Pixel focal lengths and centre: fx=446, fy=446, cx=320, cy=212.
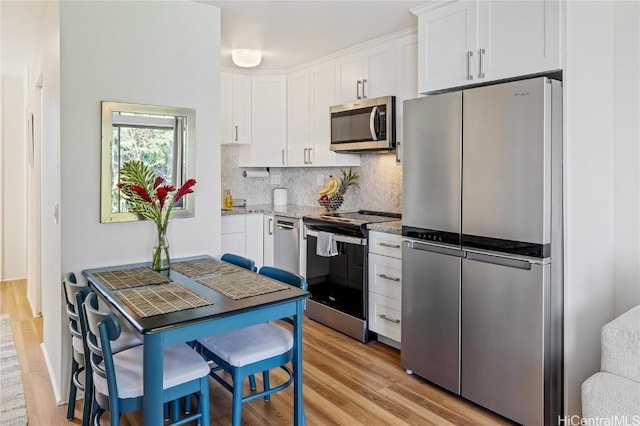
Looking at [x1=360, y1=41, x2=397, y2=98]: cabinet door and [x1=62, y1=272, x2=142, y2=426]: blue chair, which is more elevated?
[x1=360, y1=41, x2=397, y2=98]: cabinet door

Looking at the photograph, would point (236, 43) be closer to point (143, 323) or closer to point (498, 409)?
point (143, 323)

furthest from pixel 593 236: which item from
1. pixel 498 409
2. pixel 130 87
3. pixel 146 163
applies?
pixel 130 87

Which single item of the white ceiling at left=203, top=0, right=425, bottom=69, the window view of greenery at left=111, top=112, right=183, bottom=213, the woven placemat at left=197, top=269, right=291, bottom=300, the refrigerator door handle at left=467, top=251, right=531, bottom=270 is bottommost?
the woven placemat at left=197, top=269, right=291, bottom=300

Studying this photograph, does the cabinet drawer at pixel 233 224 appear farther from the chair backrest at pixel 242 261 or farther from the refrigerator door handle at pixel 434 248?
the refrigerator door handle at pixel 434 248

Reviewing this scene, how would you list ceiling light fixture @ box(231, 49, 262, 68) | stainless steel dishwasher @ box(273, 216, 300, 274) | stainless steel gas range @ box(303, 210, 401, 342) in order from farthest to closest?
stainless steel dishwasher @ box(273, 216, 300, 274) < ceiling light fixture @ box(231, 49, 262, 68) < stainless steel gas range @ box(303, 210, 401, 342)

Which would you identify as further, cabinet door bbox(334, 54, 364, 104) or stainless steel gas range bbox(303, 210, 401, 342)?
cabinet door bbox(334, 54, 364, 104)

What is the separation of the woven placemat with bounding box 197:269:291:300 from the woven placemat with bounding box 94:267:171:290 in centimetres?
26

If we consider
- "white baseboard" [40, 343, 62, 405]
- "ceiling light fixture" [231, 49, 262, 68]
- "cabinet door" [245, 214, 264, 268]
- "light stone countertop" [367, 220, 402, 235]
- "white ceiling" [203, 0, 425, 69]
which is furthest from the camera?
"cabinet door" [245, 214, 264, 268]

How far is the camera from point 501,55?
97.3 inches

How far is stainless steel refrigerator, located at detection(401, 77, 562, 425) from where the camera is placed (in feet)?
7.27

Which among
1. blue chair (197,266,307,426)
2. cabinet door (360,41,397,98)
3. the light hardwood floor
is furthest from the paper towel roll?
blue chair (197,266,307,426)

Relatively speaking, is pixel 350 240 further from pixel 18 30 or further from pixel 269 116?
pixel 18 30

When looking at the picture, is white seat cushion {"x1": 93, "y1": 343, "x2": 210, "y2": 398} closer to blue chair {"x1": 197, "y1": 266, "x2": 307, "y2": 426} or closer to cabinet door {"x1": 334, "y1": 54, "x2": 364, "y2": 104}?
blue chair {"x1": 197, "y1": 266, "x2": 307, "y2": 426}

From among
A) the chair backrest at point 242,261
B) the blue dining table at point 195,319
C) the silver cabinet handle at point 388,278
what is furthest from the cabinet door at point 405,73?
the blue dining table at point 195,319
